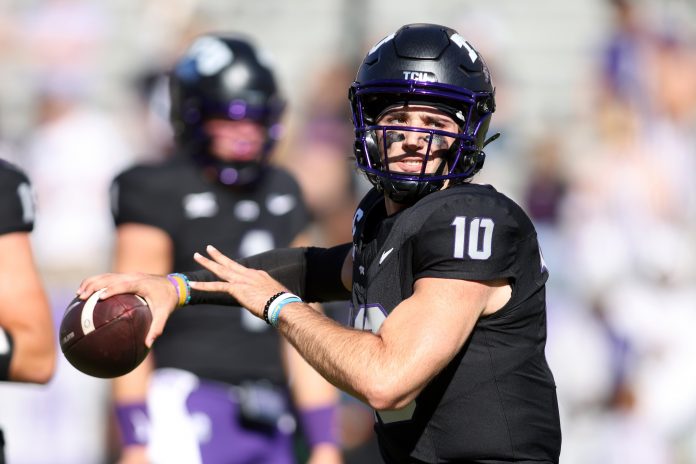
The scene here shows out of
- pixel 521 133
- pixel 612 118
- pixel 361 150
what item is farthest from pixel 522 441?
pixel 521 133

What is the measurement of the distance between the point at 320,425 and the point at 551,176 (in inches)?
153

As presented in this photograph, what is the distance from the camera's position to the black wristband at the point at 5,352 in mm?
3898

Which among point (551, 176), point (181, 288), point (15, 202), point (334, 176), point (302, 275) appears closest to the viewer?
point (181, 288)

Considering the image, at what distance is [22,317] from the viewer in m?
3.95

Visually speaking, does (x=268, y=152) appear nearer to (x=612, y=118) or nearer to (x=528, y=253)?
(x=528, y=253)

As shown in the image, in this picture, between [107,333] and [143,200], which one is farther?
[143,200]

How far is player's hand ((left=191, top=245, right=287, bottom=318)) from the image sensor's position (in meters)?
3.31

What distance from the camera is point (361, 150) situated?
3441mm

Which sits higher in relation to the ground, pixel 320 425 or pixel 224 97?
pixel 224 97

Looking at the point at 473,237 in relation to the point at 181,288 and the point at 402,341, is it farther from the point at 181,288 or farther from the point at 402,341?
the point at 181,288

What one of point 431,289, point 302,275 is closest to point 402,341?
point 431,289

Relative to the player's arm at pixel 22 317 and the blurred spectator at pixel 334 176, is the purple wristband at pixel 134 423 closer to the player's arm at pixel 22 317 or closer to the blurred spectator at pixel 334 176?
the player's arm at pixel 22 317

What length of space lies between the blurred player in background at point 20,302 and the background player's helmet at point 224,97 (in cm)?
126

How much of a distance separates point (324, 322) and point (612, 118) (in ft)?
18.5
